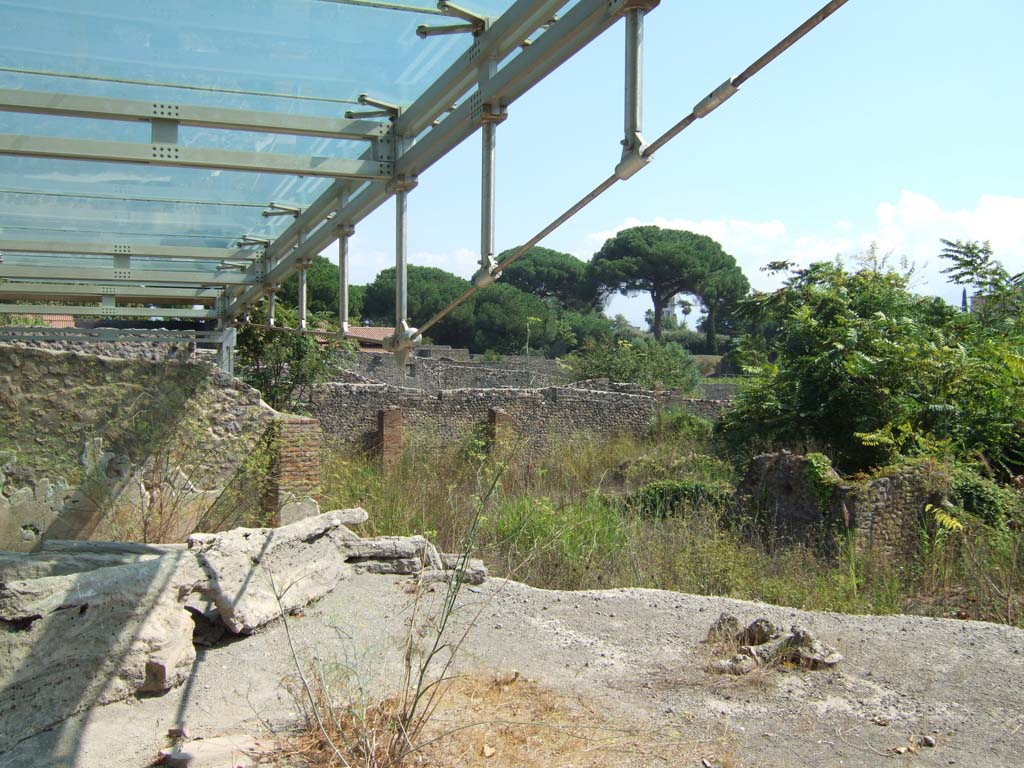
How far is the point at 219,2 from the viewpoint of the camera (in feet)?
12.9

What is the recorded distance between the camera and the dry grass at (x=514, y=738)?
136 inches

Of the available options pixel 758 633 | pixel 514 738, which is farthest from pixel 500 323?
pixel 514 738

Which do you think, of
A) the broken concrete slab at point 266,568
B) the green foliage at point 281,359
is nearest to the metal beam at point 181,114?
the broken concrete slab at point 266,568

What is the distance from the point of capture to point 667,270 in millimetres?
54812

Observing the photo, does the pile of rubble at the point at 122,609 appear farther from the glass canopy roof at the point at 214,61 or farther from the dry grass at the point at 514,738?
the glass canopy roof at the point at 214,61

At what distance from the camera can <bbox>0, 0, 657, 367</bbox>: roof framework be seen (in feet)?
12.8

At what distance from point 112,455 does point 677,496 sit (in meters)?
6.98

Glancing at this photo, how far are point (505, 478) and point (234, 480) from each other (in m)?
5.61

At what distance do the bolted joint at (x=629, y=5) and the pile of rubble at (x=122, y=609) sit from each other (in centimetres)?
208

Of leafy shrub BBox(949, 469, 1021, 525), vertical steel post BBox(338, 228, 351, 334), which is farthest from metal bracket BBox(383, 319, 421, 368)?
leafy shrub BBox(949, 469, 1021, 525)

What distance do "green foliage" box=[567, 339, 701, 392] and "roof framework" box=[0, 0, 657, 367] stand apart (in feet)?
67.2

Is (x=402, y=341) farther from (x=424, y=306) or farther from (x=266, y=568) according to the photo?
(x=424, y=306)

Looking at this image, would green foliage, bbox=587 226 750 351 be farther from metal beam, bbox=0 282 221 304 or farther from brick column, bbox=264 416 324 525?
brick column, bbox=264 416 324 525

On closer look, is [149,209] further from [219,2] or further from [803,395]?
[803,395]
